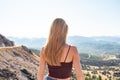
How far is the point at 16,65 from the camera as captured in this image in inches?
3745

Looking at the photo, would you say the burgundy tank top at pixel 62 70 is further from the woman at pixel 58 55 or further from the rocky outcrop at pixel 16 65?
the rocky outcrop at pixel 16 65

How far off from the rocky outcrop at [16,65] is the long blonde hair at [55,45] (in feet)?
198

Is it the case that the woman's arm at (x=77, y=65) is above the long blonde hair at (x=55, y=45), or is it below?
below

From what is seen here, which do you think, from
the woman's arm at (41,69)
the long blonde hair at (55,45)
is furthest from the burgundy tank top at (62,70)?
the woman's arm at (41,69)

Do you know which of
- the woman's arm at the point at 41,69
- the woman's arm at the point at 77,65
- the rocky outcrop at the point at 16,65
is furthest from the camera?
the rocky outcrop at the point at 16,65

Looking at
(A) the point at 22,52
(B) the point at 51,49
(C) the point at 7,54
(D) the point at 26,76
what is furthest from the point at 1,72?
(B) the point at 51,49

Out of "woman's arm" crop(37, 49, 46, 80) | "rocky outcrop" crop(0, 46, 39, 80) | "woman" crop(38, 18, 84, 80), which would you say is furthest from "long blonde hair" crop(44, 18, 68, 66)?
"rocky outcrop" crop(0, 46, 39, 80)

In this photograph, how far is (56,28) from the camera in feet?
30.7

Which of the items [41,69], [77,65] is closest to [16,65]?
[41,69]

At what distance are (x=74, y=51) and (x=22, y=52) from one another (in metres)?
117

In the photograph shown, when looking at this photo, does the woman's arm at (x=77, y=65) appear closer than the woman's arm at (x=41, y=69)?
Yes

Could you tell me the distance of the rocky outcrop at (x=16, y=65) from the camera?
252ft

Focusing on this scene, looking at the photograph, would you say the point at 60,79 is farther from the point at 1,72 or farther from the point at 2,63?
the point at 2,63

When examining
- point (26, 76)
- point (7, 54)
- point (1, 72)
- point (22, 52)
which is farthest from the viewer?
point (22, 52)
